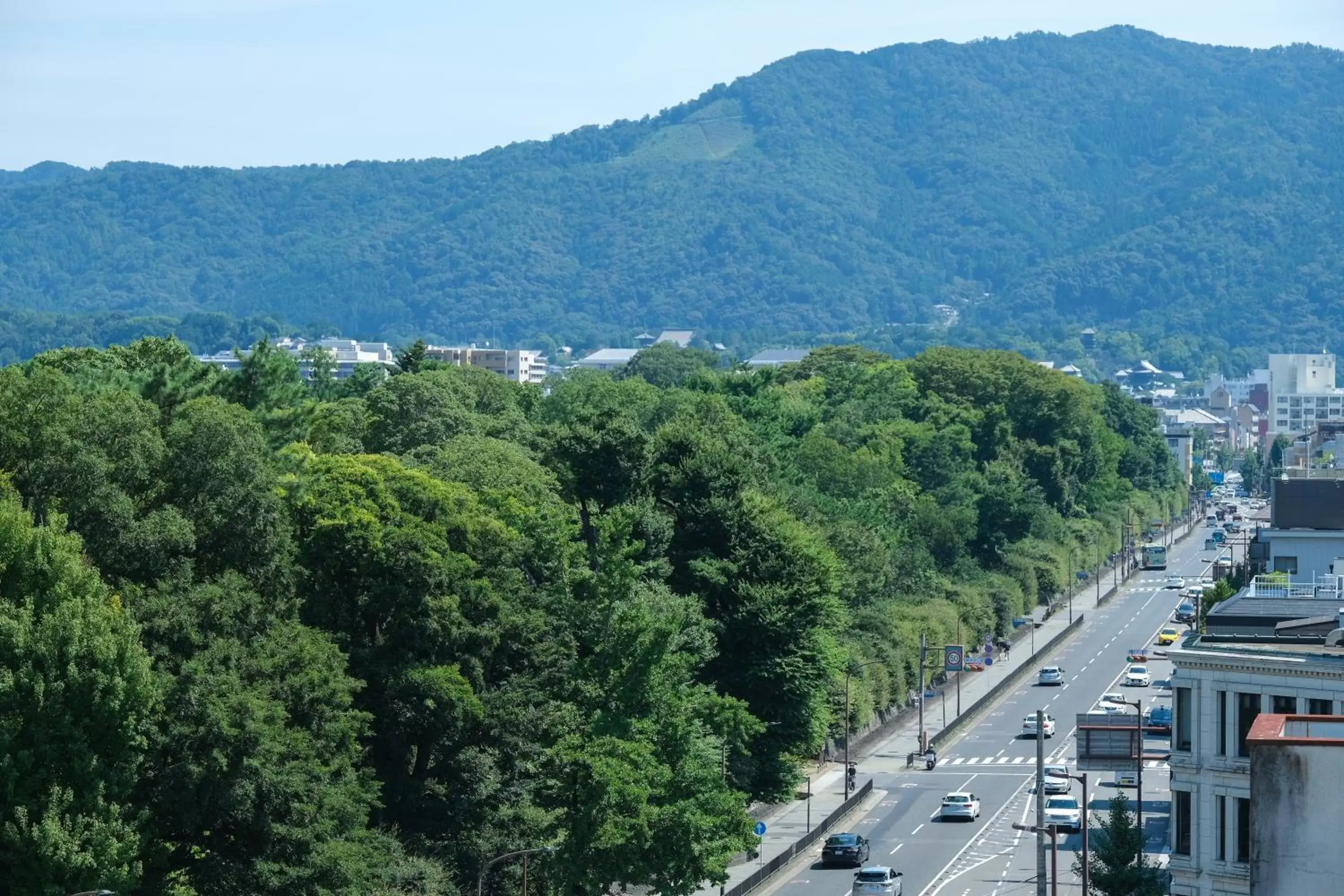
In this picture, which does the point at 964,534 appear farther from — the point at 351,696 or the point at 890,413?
the point at 351,696

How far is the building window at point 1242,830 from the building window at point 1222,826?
26 centimetres

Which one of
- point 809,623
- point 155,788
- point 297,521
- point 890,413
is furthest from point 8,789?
point 890,413

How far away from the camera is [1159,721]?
105 m

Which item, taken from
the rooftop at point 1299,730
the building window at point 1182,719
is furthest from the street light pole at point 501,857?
the rooftop at point 1299,730

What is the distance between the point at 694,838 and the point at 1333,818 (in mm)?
44786

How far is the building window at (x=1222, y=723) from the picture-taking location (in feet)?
186

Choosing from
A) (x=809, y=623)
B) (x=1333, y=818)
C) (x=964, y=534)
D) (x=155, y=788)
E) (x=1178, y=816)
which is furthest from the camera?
(x=964, y=534)

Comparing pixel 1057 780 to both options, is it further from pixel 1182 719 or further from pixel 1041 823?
pixel 1182 719

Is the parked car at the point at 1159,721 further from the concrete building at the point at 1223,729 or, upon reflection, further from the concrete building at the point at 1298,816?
the concrete building at the point at 1298,816

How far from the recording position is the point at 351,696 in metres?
72.1

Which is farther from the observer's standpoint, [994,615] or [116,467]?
[994,615]

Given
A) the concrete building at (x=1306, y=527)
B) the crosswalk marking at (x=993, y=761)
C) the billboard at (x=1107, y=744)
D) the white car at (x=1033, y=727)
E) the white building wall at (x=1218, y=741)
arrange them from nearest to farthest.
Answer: the white building wall at (x=1218, y=741) < the billboard at (x=1107, y=744) < the concrete building at (x=1306, y=527) < the crosswalk marking at (x=993, y=761) < the white car at (x=1033, y=727)

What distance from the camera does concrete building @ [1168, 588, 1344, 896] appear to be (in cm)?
5553

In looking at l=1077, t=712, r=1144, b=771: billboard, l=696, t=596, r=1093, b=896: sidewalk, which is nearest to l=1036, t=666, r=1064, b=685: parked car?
l=696, t=596, r=1093, b=896: sidewalk
